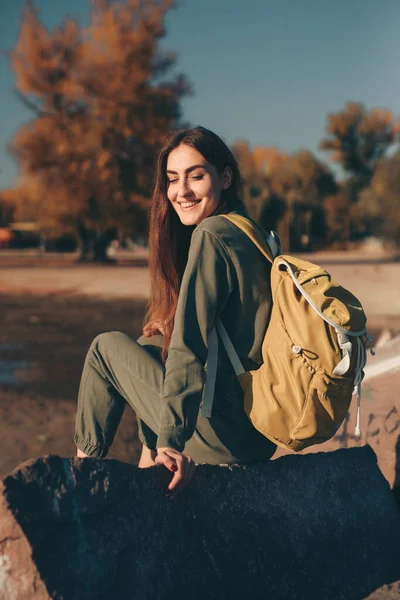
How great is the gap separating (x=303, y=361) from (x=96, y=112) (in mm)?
26617

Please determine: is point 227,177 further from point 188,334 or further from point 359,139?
point 359,139

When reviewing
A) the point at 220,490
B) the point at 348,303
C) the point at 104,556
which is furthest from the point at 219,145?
the point at 104,556

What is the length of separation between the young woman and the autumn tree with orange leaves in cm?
2499

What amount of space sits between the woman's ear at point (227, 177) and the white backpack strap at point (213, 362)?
0.53 metres

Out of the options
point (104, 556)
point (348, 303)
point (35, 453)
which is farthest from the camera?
point (35, 453)

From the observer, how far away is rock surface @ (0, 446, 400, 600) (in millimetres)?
1627

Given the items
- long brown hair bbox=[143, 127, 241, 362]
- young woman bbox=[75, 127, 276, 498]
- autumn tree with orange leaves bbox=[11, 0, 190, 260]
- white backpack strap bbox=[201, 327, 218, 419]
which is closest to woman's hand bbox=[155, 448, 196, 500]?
young woman bbox=[75, 127, 276, 498]

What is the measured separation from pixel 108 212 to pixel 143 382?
26128mm

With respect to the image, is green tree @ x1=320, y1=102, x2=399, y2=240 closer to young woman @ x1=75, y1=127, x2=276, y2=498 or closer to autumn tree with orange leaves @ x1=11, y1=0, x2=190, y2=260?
autumn tree with orange leaves @ x1=11, y1=0, x2=190, y2=260

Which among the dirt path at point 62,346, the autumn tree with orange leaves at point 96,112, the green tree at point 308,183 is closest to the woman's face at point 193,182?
the dirt path at point 62,346

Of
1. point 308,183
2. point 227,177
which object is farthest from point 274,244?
point 308,183

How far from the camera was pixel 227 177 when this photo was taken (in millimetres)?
2350

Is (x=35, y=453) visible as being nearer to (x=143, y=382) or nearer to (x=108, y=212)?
(x=143, y=382)

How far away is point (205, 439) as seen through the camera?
2.12 meters
